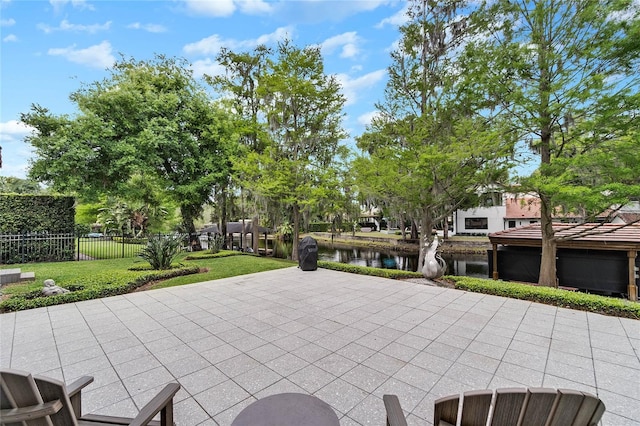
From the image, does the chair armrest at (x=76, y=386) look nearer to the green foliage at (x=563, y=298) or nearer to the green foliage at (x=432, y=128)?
the green foliage at (x=563, y=298)

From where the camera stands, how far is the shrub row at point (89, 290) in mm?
4891

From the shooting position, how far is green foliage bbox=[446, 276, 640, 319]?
15.0 ft

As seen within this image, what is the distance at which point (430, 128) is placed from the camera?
10672 millimetres

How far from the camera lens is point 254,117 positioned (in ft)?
47.0

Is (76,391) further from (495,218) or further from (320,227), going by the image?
(320,227)

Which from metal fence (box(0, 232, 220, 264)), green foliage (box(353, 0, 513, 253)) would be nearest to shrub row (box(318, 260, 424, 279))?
green foliage (box(353, 0, 513, 253))

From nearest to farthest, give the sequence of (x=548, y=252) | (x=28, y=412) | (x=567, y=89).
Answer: (x=28, y=412) → (x=567, y=89) → (x=548, y=252)

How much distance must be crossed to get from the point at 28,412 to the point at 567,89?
9673 millimetres

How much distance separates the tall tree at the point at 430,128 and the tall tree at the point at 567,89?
0.93 metres

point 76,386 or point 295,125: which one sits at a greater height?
point 295,125

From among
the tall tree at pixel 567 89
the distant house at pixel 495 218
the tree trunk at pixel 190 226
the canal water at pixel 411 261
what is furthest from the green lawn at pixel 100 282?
the distant house at pixel 495 218

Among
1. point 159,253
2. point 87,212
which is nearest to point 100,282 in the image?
point 159,253

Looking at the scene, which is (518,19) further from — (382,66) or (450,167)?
(382,66)

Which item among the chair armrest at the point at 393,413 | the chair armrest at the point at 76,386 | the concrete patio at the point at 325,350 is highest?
the chair armrest at the point at 76,386
